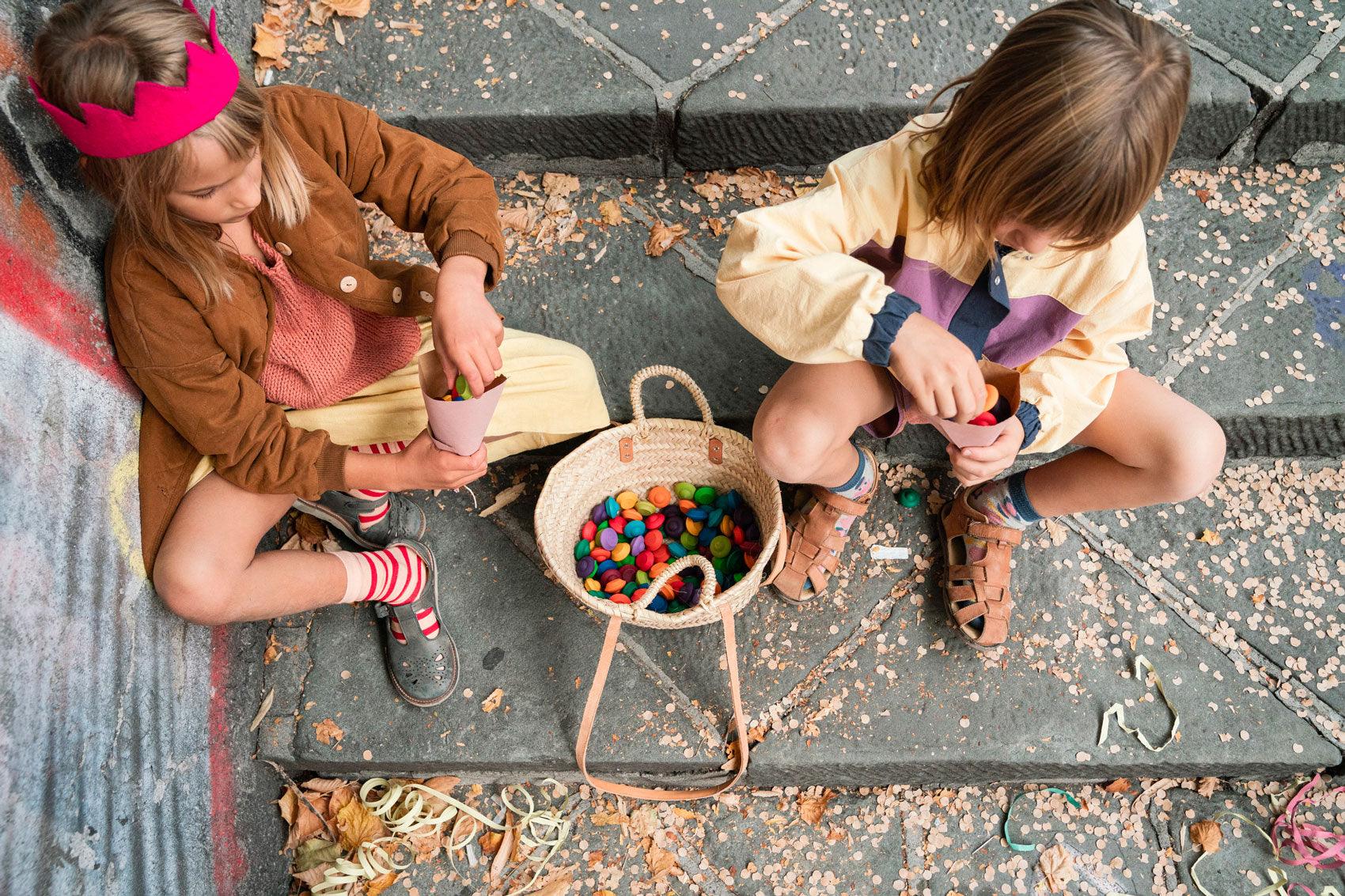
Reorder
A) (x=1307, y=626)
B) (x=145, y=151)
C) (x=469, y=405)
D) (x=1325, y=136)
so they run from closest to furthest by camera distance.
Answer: (x=145, y=151) < (x=469, y=405) < (x=1307, y=626) < (x=1325, y=136)

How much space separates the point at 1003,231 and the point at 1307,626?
1176 millimetres

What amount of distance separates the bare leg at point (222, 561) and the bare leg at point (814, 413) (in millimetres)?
833

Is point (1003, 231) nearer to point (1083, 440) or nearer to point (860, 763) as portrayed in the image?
point (1083, 440)

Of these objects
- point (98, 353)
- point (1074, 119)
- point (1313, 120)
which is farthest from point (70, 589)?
point (1313, 120)

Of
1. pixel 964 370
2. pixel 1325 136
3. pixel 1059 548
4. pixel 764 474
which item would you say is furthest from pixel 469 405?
pixel 1325 136

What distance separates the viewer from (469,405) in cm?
135

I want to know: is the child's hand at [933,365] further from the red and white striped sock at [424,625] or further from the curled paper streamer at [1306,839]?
the curled paper streamer at [1306,839]

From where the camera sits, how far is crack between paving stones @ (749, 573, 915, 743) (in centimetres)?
174

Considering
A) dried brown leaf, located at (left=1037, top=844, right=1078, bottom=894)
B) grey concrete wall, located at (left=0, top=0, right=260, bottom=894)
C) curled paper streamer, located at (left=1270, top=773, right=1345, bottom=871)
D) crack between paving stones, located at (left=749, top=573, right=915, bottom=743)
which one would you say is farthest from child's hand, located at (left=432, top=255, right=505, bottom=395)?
curled paper streamer, located at (left=1270, top=773, right=1345, bottom=871)

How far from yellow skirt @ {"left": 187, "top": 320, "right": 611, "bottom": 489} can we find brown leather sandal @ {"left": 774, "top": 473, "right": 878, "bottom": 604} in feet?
1.45

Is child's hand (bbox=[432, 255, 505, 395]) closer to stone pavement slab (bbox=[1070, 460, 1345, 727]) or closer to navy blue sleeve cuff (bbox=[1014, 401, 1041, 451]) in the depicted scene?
navy blue sleeve cuff (bbox=[1014, 401, 1041, 451])

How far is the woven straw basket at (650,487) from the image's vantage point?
1.56 meters

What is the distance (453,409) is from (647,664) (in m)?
0.70

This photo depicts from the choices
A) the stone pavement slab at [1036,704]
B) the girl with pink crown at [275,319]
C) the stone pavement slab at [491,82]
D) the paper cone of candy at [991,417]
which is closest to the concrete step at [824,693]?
the stone pavement slab at [1036,704]
